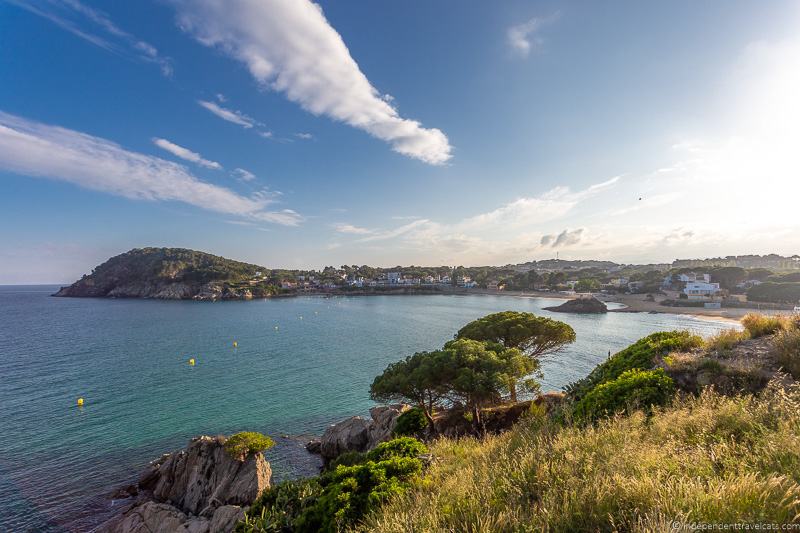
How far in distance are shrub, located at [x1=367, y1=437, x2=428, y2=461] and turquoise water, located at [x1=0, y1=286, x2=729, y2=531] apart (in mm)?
10298

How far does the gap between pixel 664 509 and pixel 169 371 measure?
4027cm

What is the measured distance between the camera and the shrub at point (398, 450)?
848 cm

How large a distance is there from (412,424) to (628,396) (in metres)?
9.69

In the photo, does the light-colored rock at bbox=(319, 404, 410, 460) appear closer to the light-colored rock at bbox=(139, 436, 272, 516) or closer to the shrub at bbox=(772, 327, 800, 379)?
the light-colored rock at bbox=(139, 436, 272, 516)

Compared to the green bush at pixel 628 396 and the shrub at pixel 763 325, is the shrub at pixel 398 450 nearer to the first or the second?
the green bush at pixel 628 396

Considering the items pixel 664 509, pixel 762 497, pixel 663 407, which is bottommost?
pixel 663 407

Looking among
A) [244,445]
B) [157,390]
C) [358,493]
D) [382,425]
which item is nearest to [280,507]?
[358,493]

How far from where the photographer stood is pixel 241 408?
80.5 ft

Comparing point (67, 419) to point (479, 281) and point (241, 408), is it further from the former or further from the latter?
point (479, 281)

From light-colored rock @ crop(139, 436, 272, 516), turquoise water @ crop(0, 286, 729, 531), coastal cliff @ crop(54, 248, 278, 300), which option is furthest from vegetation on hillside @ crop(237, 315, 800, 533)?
coastal cliff @ crop(54, 248, 278, 300)

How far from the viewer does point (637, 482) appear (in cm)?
356

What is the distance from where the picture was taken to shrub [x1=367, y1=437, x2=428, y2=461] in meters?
8.48

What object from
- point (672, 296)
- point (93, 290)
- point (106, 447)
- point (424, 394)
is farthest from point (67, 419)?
point (93, 290)

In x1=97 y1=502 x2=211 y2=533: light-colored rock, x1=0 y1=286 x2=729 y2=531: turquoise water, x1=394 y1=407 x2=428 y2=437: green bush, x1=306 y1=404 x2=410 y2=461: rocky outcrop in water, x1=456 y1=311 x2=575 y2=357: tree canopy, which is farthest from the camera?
x1=456 y1=311 x2=575 y2=357: tree canopy
